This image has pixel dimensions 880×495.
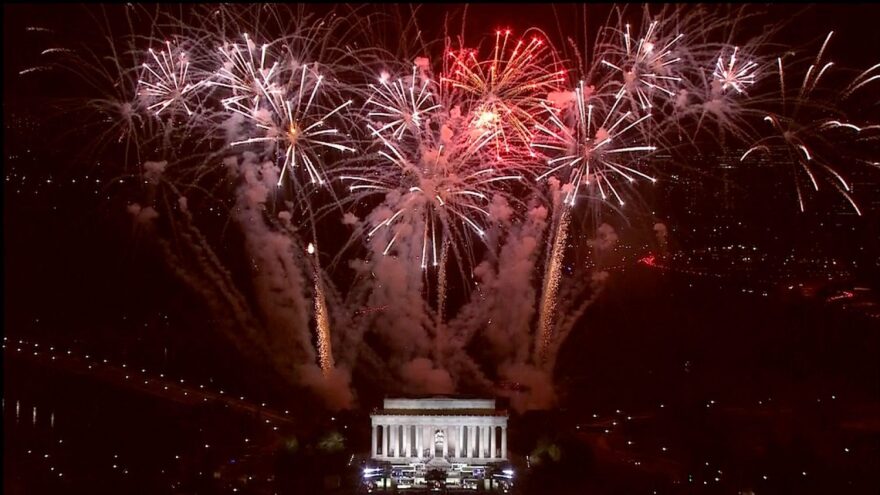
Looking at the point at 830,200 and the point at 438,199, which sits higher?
the point at 830,200

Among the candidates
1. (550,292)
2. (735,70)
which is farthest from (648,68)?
(550,292)

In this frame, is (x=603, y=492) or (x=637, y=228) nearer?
(x=603, y=492)

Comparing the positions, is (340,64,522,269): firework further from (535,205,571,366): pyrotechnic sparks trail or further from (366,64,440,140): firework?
(535,205,571,366): pyrotechnic sparks trail

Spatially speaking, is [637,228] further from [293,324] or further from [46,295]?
[46,295]

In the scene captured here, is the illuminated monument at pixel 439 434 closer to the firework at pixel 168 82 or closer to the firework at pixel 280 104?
the firework at pixel 280 104

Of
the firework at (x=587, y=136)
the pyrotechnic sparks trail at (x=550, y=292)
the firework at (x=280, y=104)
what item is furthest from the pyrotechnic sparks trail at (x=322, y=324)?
the firework at (x=587, y=136)

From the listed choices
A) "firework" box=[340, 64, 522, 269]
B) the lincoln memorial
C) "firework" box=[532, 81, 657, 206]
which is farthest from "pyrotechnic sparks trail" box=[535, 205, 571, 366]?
the lincoln memorial

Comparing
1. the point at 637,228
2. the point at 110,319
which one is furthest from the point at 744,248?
Answer: the point at 110,319

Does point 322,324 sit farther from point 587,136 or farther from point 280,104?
point 587,136
